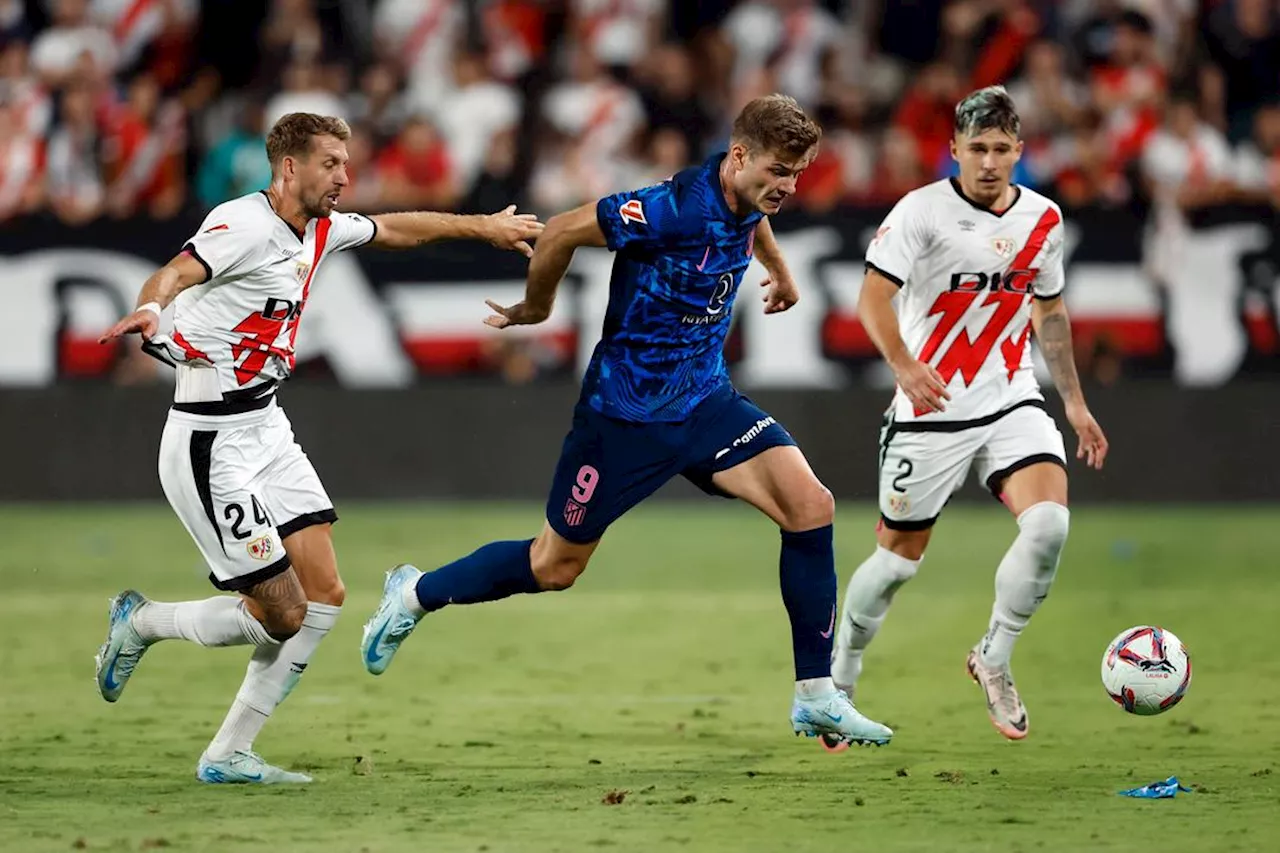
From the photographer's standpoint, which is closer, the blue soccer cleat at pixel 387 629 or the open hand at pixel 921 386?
the open hand at pixel 921 386

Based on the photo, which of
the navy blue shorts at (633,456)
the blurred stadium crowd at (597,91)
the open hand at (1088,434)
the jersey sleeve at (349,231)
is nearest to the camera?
the navy blue shorts at (633,456)

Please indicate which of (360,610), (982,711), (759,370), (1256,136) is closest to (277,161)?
(982,711)

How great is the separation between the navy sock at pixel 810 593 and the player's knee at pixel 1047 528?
35.6 inches

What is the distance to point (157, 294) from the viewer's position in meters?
6.62

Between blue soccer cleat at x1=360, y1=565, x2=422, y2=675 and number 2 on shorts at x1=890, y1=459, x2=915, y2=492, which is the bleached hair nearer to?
number 2 on shorts at x1=890, y1=459, x2=915, y2=492

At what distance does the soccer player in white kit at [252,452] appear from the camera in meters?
7.14

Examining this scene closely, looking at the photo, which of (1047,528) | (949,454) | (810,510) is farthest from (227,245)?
(1047,528)

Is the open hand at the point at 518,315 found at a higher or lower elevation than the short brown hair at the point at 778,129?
lower

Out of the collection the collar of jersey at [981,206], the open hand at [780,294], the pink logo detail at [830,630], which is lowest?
the pink logo detail at [830,630]

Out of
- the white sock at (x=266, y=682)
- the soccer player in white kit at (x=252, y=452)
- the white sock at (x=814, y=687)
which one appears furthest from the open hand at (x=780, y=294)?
the white sock at (x=266, y=682)

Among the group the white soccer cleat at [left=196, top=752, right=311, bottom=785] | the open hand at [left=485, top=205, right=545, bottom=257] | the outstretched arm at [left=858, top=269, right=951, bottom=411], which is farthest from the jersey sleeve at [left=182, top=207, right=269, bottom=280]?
the outstretched arm at [left=858, top=269, right=951, bottom=411]

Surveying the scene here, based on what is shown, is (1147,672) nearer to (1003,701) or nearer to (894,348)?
(1003,701)

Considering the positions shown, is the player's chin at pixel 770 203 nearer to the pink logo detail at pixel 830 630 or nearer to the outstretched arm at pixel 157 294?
the pink logo detail at pixel 830 630

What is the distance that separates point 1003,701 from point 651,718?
4.81 feet
